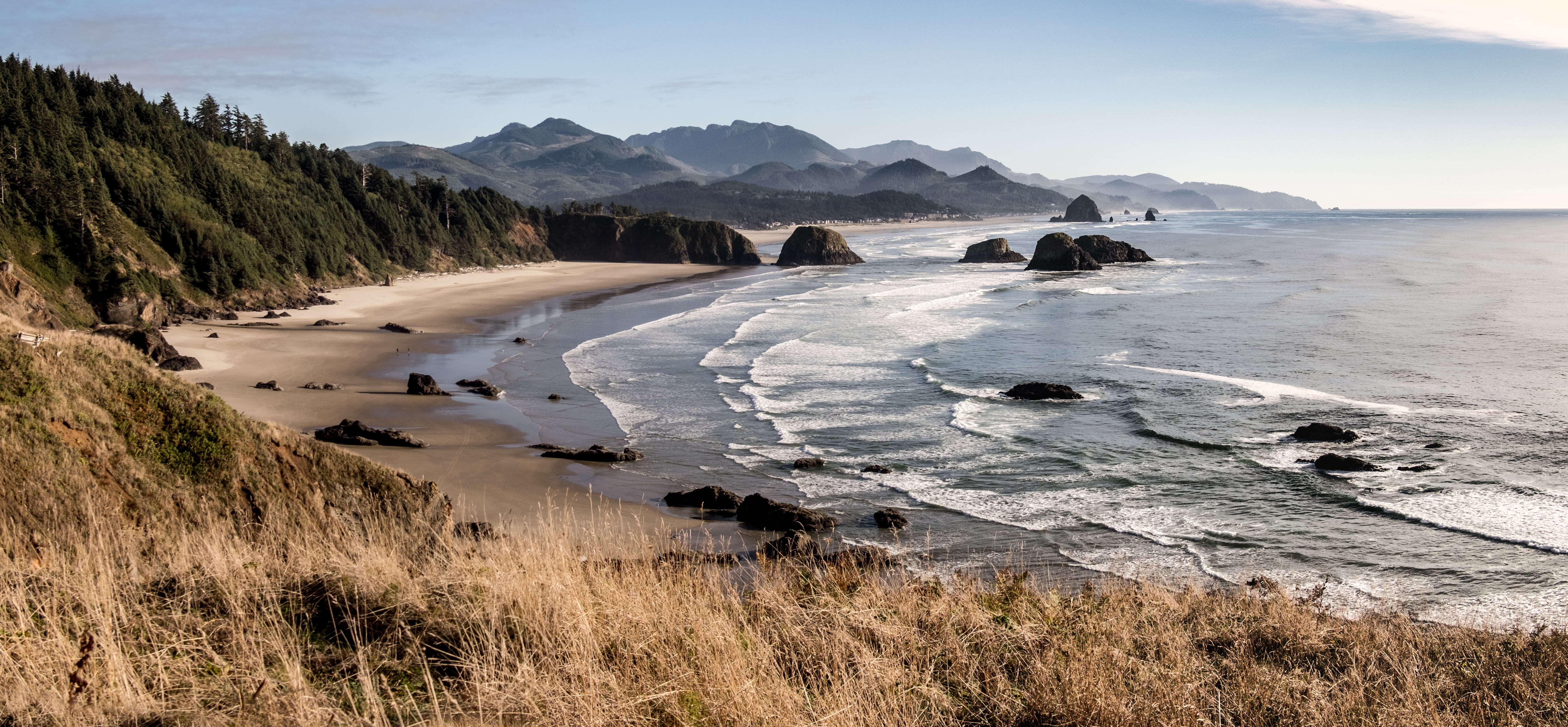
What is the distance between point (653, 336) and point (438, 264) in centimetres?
4248

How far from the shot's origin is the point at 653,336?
132ft

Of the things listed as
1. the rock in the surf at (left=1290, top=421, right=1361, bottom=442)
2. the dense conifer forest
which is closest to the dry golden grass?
the rock in the surf at (left=1290, top=421, right=1361, bottom=442)

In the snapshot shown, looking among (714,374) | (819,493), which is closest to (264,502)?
(819,493)

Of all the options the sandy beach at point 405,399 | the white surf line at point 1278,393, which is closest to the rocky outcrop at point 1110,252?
the sandy beach at point 405,399

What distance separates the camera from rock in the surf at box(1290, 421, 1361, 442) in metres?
20.5

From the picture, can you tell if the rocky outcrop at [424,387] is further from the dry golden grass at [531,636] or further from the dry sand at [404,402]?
the dry golden grass at [531,636]

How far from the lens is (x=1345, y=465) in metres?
18.5

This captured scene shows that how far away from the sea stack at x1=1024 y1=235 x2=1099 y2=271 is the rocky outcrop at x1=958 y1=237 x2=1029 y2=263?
8.73m

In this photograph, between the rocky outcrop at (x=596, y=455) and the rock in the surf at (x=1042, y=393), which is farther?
the rock in the surf at (x=1042, y=393)

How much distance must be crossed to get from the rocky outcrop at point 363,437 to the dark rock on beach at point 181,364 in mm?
10504

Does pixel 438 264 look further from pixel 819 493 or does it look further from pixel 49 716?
pixel 49 716

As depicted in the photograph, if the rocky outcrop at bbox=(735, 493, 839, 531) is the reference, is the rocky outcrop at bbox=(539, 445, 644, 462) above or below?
above

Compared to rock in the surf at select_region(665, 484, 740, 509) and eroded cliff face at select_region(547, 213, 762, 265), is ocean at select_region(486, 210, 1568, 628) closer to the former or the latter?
rock in the surf at select_region(665, 484, 740, 509)

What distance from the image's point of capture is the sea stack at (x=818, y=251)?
9556 cm
